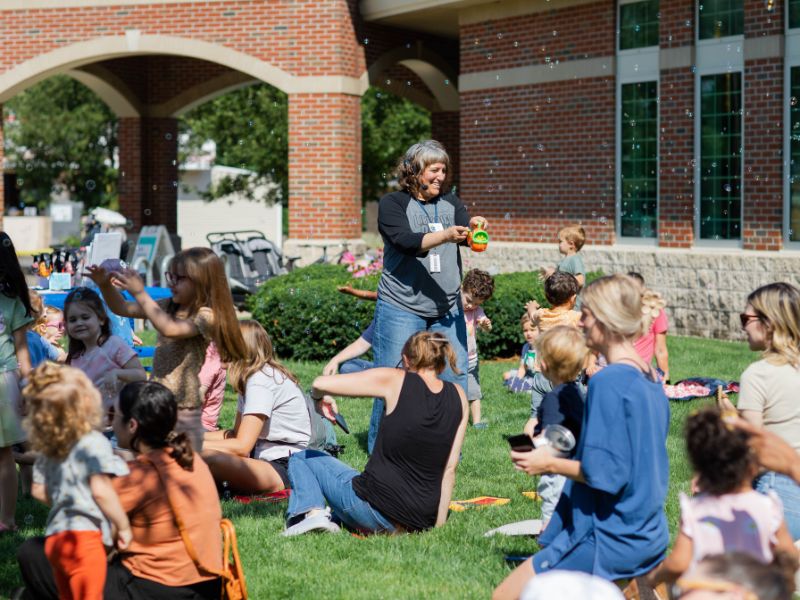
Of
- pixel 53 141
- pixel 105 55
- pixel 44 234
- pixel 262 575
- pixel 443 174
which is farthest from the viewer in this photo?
pixel 44 234

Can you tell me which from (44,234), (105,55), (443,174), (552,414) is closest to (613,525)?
(552,414)

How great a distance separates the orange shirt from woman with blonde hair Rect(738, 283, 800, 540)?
2176 mm

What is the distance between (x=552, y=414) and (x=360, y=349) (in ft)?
8.67

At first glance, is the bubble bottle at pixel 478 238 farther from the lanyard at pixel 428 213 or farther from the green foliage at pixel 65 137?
the green foliage at pixel 65 137

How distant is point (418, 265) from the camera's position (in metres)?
6.62

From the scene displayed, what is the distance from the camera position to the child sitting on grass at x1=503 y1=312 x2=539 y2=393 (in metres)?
7.94

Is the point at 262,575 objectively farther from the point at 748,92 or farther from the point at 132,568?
the point at 748,92

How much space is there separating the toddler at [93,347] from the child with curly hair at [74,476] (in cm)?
206

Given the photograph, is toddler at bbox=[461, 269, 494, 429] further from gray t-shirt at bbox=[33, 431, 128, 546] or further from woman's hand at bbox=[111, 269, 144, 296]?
gray t-shirt at bbox=[33, 431, 128, 546]

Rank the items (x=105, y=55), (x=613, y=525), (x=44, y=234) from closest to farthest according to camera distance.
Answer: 1. (x=613, y=525)
2. (x=105, y=55)
3. (x=44, y=234)

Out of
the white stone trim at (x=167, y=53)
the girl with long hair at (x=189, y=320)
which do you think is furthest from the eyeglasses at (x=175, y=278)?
the white stone trim at (x=167, y=53)

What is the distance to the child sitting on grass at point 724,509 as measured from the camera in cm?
329

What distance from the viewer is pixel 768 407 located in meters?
4.49

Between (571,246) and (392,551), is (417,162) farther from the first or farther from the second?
(571,246)
